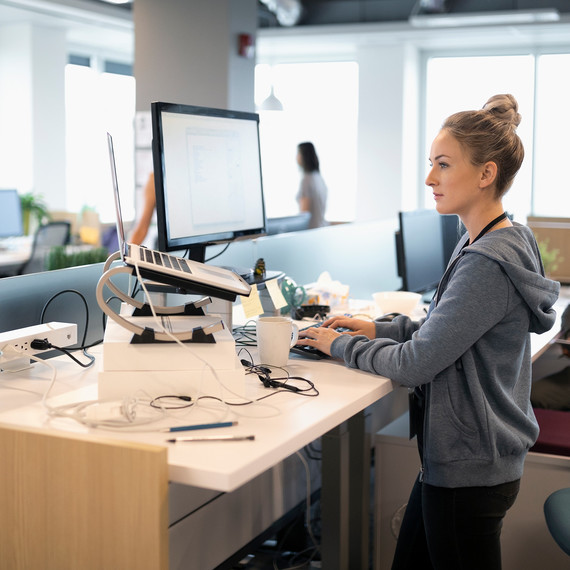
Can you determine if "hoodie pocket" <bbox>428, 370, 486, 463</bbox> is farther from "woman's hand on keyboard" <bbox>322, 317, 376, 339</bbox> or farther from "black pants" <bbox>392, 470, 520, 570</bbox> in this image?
"woman's hand on keyboard" <bbox>322, 317, 376, 339</bbox>

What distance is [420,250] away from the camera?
3.20 meters

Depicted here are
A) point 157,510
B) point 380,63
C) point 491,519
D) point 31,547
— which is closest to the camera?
point 157,510

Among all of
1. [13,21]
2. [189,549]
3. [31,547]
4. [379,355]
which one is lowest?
[189,549]

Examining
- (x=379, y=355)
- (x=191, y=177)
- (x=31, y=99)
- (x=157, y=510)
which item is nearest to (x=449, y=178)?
(x=379, y=355)

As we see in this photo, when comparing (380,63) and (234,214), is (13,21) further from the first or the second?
(234,214)

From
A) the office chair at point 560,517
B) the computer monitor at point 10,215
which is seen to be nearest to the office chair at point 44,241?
the computer monitor at point 10,215

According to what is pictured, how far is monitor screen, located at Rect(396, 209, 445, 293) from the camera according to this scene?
3.03 m

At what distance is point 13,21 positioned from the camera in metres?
8.05

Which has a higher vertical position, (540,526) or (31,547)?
(31,547)

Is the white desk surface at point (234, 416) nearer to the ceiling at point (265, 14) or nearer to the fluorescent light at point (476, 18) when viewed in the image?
the fluorescent light at point (476, 18)

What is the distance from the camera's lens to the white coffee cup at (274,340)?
1.76m

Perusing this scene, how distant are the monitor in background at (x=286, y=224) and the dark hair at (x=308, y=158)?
2293mm

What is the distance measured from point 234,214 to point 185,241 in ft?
0.84

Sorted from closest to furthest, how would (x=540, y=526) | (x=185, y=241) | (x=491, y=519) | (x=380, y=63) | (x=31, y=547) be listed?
(x=31, y=547) < (x=491, y=519) < (x=185, y=241) < (x=540, y=526) < (x=380, y=63)
